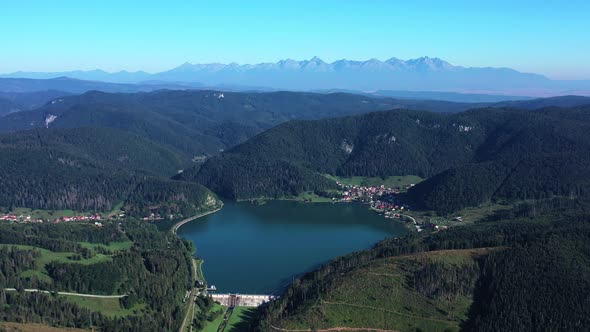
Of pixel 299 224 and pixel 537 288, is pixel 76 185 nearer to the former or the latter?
pixel 299 224

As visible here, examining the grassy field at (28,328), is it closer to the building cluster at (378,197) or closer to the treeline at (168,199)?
the treeline at (168,199)

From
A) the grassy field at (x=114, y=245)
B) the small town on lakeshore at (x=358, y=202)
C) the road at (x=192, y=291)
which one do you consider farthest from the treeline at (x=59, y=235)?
the road at (x=192, y=291)

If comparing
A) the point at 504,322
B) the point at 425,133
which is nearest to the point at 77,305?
the point at 504,322

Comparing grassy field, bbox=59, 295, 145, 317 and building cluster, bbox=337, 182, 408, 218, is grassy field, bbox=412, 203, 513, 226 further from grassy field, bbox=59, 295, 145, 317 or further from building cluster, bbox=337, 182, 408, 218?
grassy field, bbox=59, 295, 145, 317

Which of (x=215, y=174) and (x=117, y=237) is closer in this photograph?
(x=117, y=237)

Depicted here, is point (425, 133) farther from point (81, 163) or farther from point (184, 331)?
point (184, 331)
